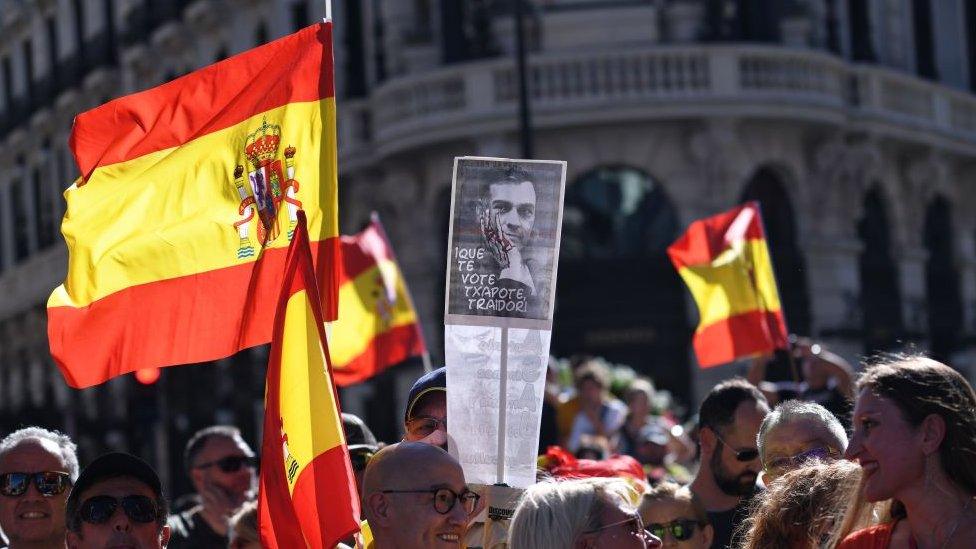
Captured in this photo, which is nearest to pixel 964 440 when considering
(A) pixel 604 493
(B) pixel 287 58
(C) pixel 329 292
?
(A) pixel 604 493

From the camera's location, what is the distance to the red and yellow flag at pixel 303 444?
580 centimetres

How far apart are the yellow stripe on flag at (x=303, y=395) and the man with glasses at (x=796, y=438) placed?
142 centimetres

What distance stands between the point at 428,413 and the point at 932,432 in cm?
215

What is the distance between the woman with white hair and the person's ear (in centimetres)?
73

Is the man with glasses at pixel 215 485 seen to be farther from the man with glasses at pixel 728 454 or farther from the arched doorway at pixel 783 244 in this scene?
the arched doorway at pixel 783 244

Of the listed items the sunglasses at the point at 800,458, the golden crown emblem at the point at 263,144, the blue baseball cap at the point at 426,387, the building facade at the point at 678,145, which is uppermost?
the building facade at the point at 678,145

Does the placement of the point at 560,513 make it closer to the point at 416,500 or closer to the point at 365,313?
the point at 416,500

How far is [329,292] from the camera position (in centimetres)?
663

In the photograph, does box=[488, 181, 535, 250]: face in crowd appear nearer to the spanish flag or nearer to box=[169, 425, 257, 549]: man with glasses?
box=[169, 425, 257, 549]: man with glasses

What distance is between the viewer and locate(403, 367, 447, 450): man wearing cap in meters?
6.49

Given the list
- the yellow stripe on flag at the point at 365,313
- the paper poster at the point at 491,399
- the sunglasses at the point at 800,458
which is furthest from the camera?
the yellow stripe on flag at the point at 365,313

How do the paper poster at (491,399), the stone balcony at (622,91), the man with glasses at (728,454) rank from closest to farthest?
the paper poster at (491,399)
the man with glasses at (728,454)
the stone balcony at (622,91)

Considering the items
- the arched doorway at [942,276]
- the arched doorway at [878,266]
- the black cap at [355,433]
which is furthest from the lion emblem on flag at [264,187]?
the arched doorway at [942,276]

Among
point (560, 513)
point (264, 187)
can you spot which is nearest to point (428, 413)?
point (264, 187)
